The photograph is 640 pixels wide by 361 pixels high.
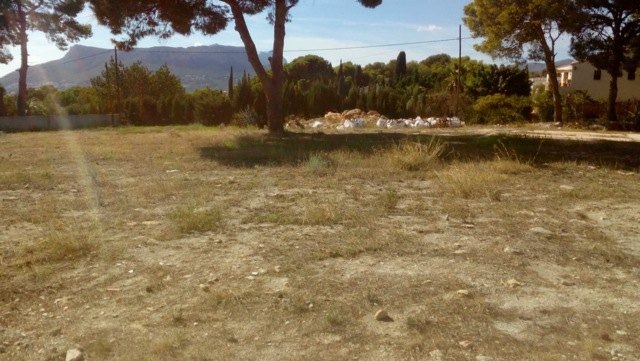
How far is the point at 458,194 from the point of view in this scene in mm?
7594

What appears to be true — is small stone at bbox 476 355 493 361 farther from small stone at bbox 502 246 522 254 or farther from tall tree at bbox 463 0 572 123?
tall tree at bbox 463 0 572 123

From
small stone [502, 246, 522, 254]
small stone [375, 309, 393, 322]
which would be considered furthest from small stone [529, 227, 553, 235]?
small stone [375, 309, 393, 322]

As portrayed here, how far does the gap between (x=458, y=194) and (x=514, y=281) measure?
3419 mm

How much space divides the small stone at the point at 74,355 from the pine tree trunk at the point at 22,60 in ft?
106

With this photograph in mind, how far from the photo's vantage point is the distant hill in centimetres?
6203

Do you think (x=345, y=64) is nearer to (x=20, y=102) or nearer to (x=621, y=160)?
(x=20, y=102)

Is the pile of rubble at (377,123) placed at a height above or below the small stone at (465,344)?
above

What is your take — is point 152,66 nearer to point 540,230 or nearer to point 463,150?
point 463,150

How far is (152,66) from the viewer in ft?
225

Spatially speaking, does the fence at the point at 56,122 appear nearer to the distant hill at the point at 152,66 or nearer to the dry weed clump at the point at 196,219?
the distant hill at the point at 152,66

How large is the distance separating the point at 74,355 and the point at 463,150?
11.1m

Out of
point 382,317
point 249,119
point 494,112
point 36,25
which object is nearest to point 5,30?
point 36,25

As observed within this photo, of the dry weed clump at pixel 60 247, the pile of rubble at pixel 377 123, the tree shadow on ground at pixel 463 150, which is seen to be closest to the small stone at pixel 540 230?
the dry weed clump at pixel 60 247

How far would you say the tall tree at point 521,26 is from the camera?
73.4ft
